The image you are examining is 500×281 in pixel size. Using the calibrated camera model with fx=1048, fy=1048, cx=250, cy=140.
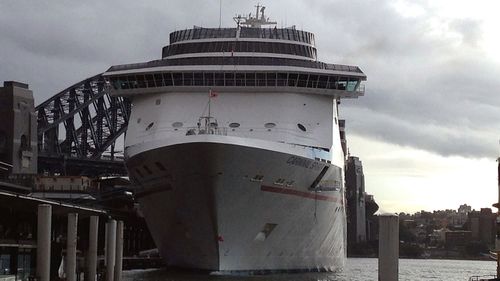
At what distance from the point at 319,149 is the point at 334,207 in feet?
19.1

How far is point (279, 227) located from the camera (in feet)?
195

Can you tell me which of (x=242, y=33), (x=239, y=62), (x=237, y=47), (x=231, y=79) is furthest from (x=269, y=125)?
(x=242, y=33)

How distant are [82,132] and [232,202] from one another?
121 meters

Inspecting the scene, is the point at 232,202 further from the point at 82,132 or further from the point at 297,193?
the point at 82,132

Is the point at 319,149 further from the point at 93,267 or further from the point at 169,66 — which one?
the point at 93,267

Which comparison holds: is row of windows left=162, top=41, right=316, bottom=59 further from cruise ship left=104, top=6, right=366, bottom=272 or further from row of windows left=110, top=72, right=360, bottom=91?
row of windows left=110, top=72, right=360, bottom=91

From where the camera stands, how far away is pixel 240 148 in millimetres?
55344

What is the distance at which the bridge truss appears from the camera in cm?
15362

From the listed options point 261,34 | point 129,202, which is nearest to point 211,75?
point 261,34

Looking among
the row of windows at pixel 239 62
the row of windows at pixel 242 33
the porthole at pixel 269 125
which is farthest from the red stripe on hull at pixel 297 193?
the row of windows at pixel 242 33

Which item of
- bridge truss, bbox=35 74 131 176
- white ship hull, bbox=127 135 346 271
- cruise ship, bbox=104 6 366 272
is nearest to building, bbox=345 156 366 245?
bridge truss, bbox=35 74 131 176

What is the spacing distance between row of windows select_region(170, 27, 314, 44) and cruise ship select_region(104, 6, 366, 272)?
3.7 inches

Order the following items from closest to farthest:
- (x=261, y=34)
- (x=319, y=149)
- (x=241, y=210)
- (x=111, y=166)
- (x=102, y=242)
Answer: (x=241, y=210)
(x=319, y=149)
(x=261, y=34)
(x=102, y=242)
(x=111, y=166)

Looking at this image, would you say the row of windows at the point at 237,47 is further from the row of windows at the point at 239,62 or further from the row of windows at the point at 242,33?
the row of windows at the point at 239,62
